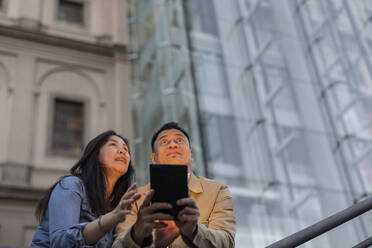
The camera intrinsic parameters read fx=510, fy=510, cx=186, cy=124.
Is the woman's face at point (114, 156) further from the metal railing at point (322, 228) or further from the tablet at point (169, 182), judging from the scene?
the metal railing at point (322, 228)

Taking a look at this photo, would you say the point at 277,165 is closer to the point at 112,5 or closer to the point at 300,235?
the point at 300,235

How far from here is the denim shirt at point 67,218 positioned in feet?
7.68

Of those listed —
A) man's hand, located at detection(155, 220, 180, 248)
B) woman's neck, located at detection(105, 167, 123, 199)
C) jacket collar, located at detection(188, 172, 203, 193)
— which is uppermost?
woman's neck, located at detection(105, 167, 123, 199)

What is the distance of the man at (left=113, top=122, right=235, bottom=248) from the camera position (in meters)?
2.11

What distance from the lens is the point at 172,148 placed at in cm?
261

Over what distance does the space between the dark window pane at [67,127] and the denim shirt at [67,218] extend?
1058 centimetres

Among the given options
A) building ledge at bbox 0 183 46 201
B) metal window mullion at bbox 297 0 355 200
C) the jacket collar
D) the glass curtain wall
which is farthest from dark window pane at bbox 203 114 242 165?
the jacket collar

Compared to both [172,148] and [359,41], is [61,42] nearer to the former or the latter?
[359,41]

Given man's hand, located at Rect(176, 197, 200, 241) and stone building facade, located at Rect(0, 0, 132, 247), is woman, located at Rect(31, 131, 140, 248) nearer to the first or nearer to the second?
man's hand, located at Rect(176, 197, 200, 241)

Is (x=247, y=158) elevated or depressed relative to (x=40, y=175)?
depressed

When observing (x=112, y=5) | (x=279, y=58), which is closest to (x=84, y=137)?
(x=112, y=5)

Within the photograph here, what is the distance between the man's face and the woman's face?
0.81 ft

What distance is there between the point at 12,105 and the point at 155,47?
3919 mm

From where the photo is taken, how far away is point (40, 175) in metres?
12.4
